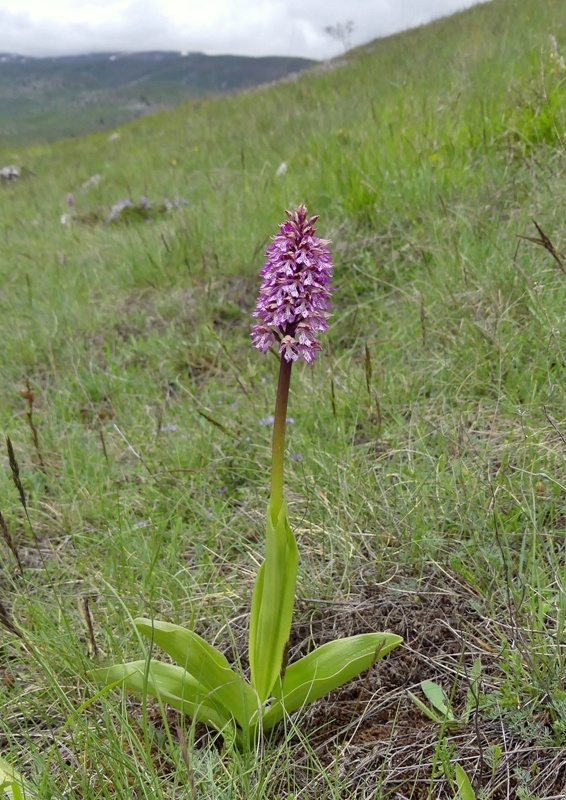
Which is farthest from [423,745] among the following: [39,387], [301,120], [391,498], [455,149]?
[301,120]

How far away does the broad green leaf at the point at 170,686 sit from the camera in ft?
4.20

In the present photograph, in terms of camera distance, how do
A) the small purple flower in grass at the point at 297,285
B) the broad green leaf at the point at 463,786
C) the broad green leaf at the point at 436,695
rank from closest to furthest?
the broad green leaf at the point at 463,786 → the small purple flower in grass at the point at 297,285 → the broad green leaf at the point at 436,695

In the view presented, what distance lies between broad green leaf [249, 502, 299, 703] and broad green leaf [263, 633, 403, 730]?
0.05 m

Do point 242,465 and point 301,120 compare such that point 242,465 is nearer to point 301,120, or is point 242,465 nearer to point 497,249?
point 497,249

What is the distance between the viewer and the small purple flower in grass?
1.19 m

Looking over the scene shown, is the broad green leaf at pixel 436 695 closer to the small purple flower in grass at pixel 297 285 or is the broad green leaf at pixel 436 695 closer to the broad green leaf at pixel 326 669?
the broad green leaf at pixel 326 669

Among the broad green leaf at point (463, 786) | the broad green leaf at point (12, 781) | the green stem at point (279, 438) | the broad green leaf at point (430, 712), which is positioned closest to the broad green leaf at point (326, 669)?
the broad green leaf at point (430, 712)

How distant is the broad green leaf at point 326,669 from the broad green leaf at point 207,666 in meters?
0.07

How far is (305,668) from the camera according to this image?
53.3 inches

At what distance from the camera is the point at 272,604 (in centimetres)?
129

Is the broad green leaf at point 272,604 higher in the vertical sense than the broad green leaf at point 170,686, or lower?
higher

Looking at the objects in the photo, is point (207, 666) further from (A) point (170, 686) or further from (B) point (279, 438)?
(B) point (279, 438)

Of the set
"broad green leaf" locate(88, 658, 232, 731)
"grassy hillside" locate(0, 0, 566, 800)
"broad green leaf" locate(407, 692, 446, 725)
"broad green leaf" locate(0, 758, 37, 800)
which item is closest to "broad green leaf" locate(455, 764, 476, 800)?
"grassy hillside" locate(0, 0, 566, 800)

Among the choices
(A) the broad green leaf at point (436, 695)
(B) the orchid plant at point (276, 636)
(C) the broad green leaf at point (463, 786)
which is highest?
(B) the orchid plant at point (276, 636)
